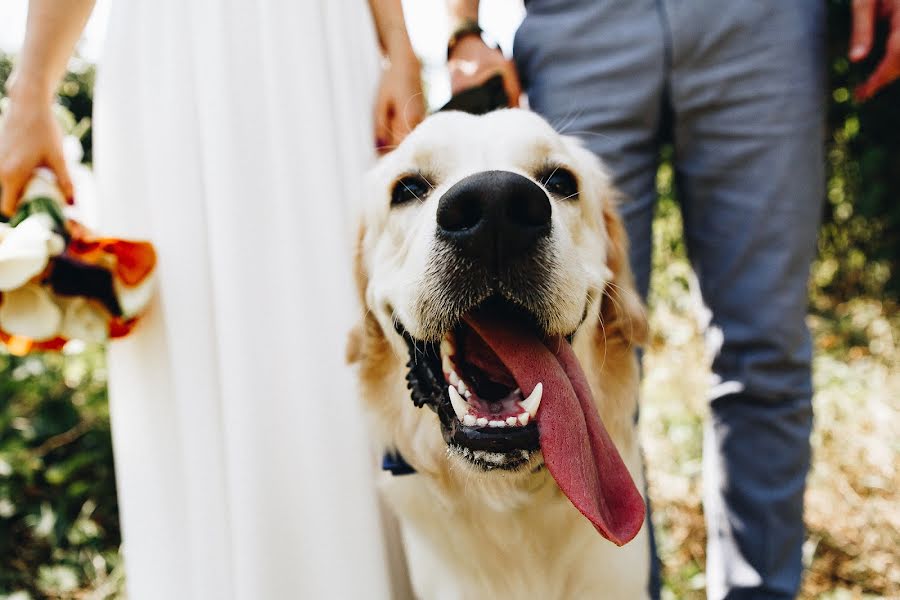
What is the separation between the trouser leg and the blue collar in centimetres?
106

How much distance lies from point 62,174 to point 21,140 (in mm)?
113

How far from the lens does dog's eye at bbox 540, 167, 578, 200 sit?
59.1 inches

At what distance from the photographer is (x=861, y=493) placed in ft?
9.26

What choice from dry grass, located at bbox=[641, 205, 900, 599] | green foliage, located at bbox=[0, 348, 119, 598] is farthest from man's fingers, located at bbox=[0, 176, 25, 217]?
dry grass, located at bbox=[641, 205, 900, 599]

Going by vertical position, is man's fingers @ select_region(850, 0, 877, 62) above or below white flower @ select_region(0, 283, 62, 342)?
above

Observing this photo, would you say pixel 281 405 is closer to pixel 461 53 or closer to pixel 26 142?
pixel 26 142

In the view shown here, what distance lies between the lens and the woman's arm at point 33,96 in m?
1.40

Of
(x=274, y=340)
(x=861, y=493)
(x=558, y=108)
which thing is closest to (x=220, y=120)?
(x=274, y=340)

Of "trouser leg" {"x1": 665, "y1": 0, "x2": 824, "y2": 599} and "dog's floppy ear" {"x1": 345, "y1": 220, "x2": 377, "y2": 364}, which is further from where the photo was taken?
"trouser leg" {"x1": 665, "y1": 0, "x2": 824, "y2": 599}

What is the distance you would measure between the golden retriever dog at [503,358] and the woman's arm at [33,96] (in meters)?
0.79

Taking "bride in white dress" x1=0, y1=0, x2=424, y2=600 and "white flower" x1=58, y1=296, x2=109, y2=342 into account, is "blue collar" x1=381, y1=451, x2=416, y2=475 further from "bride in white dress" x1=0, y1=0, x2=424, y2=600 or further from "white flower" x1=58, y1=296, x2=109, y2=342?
"white flower" x1=58, y1=296, x2=109, y2=342

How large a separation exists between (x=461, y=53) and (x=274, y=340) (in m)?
0.99

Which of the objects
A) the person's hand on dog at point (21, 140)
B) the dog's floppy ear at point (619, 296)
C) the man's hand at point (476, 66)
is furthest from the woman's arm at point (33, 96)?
the dog's floppy ear at point (619, 296)

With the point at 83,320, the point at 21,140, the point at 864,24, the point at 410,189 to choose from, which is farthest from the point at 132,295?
the point at 864,24
